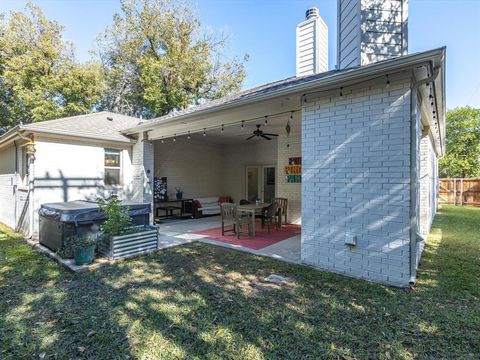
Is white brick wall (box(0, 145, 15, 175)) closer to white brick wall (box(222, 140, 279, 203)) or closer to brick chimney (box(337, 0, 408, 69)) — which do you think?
white brick wall (box(222, 140, 279, 203))

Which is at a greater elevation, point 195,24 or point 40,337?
point 195,24

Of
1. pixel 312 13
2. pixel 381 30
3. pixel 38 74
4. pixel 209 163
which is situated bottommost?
pixel 209 163

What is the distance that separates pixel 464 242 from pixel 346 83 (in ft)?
18.1

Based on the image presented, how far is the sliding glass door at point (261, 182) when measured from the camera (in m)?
11.6

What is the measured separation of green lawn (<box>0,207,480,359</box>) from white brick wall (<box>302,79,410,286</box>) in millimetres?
393

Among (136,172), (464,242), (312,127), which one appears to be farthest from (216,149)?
(464,242)

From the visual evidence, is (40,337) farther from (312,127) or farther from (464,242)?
(464,242)

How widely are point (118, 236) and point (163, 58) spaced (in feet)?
50.0

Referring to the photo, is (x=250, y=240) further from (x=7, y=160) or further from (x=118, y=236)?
(x=7, y=160)

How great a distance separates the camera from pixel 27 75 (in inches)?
605

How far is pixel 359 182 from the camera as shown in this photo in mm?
4102

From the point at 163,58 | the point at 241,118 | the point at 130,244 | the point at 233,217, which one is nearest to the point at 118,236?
the point at 130,244

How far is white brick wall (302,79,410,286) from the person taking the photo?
12.3 ft

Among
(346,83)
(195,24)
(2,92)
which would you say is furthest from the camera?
(195,24)
